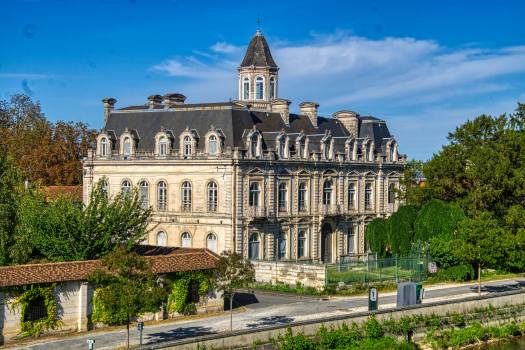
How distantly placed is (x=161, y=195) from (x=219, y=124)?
6946mm

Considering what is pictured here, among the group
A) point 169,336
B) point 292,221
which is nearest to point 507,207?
point 292,221

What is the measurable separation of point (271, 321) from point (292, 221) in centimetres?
1946

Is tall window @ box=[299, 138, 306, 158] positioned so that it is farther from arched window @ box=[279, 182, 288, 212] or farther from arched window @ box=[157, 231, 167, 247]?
arched window @ box=[157, 231, 167, 247]

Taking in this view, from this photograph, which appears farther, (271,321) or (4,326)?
(271,321)

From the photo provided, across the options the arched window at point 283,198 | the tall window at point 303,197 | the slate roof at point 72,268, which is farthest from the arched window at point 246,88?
the slate roof at point 72,268

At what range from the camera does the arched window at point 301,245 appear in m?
52.6

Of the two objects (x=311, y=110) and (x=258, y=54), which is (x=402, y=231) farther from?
(x=258, y=54)

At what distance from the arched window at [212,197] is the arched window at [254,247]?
3355mm

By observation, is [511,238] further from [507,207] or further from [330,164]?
[330,164]

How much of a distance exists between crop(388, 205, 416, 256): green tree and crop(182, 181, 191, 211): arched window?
15.1m

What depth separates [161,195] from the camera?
52062 millimetres

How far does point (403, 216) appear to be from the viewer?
2002 inches

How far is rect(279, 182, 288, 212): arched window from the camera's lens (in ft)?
168

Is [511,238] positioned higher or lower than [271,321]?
higher
